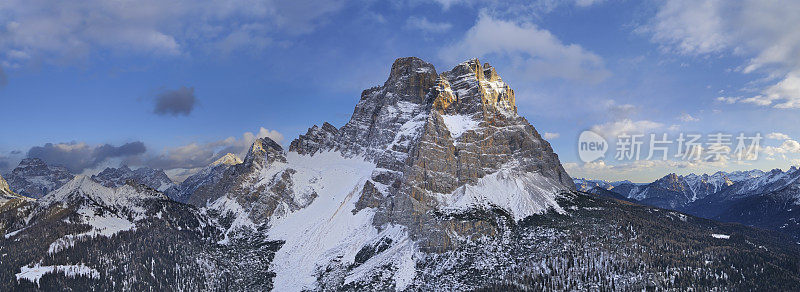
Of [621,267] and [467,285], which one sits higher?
[621,267]

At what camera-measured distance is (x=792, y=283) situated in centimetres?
18038

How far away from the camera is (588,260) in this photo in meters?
191

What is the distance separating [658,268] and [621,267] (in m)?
15.5

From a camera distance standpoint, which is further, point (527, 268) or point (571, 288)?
point (527, 268)

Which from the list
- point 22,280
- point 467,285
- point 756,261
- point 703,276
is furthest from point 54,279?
point 756,261

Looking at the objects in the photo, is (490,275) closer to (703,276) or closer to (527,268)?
(527,268)

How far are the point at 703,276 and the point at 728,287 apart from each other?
30.1 ft

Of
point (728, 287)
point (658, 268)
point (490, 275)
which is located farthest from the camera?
point (490, 275)

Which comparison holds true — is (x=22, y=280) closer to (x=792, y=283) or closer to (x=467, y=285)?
(x=467, y=285)

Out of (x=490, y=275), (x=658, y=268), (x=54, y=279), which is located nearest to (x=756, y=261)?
(x=658, y=268)

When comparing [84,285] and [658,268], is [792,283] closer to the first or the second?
[658,268]

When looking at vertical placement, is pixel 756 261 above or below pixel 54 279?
above

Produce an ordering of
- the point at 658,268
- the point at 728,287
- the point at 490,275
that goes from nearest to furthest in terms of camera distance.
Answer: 1. the point at 728,287
2. the point at 658,268
3. the point at 490,275

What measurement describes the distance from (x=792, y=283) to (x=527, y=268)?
107146 mm
